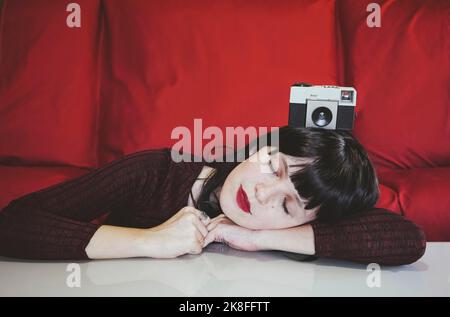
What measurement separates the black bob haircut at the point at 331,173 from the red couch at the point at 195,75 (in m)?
0.28

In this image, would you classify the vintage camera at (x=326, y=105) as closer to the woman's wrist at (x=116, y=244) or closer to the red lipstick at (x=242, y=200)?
the red lipstick at (x=242, y=200)

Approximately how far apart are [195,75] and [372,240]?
2.00 ft

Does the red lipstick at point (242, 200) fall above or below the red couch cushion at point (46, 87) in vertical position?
below

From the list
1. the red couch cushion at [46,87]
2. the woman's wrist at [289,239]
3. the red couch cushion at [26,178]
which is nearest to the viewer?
the woman's wrist at [289,239]

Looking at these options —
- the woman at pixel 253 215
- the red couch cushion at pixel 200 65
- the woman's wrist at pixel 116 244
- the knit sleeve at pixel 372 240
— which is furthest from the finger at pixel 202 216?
the red couch cushion at pixel 200 65

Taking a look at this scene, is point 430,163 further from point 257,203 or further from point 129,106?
point 129,106

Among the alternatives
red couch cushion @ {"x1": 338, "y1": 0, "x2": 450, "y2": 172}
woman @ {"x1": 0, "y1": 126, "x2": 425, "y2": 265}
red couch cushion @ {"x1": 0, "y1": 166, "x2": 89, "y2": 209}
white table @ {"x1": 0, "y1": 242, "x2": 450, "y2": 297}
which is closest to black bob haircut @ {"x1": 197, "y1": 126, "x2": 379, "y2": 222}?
woman @ {"x1": 0, "y1": 126, "x2": 425, "y2": 265}

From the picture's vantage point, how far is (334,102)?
3.22ft

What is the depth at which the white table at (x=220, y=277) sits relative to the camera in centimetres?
82

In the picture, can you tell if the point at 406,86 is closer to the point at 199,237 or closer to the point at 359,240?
the point at 359,240

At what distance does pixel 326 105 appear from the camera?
0.98 meters

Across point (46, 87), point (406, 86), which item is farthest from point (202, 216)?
point (406, 86)

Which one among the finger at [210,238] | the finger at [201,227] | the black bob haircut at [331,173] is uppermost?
the black bob haircut at [331,173]
